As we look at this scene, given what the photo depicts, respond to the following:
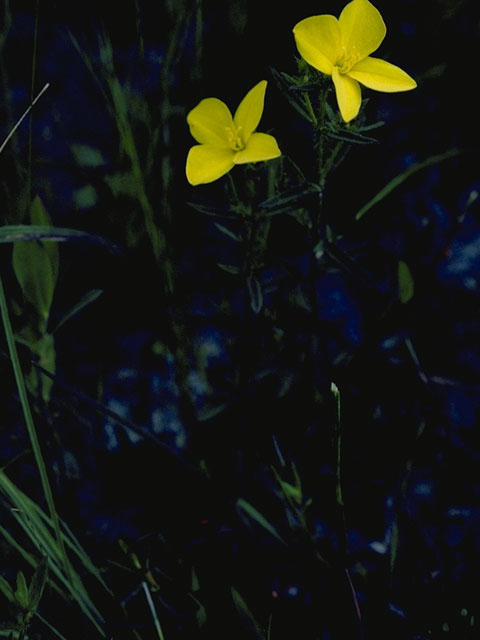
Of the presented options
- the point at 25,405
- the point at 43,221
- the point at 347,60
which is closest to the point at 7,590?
the point at 25,405

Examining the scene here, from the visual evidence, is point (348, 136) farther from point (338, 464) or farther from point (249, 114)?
point (338, 464)

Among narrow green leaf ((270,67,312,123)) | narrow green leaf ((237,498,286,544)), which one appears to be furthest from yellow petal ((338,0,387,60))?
narrow green leaf ((237,498,286,544))

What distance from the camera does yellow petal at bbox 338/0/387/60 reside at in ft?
3.34

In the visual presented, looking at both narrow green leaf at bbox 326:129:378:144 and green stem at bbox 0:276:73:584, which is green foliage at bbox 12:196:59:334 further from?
narrow green leaf at bbox 326:129:378:144

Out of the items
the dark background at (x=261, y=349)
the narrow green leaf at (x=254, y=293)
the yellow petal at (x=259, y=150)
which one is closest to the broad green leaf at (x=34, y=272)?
the dark background at (x=261, y=349)

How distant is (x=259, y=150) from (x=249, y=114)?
0.13 meters

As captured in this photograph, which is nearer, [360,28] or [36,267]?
[360,28]

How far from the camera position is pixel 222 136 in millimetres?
1150

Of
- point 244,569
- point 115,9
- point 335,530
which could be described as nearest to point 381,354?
point 335,530

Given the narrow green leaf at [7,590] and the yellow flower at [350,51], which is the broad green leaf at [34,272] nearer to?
the narrow green leaf at [7,590]

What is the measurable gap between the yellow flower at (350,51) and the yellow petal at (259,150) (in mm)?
138

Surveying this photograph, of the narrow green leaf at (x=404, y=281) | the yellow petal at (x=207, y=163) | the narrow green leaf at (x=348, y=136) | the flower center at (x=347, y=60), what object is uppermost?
the flower center at (x=347, y=60)

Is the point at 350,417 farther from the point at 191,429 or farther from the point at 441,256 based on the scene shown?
the point at 441,256

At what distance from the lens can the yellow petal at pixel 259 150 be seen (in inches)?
39.8
